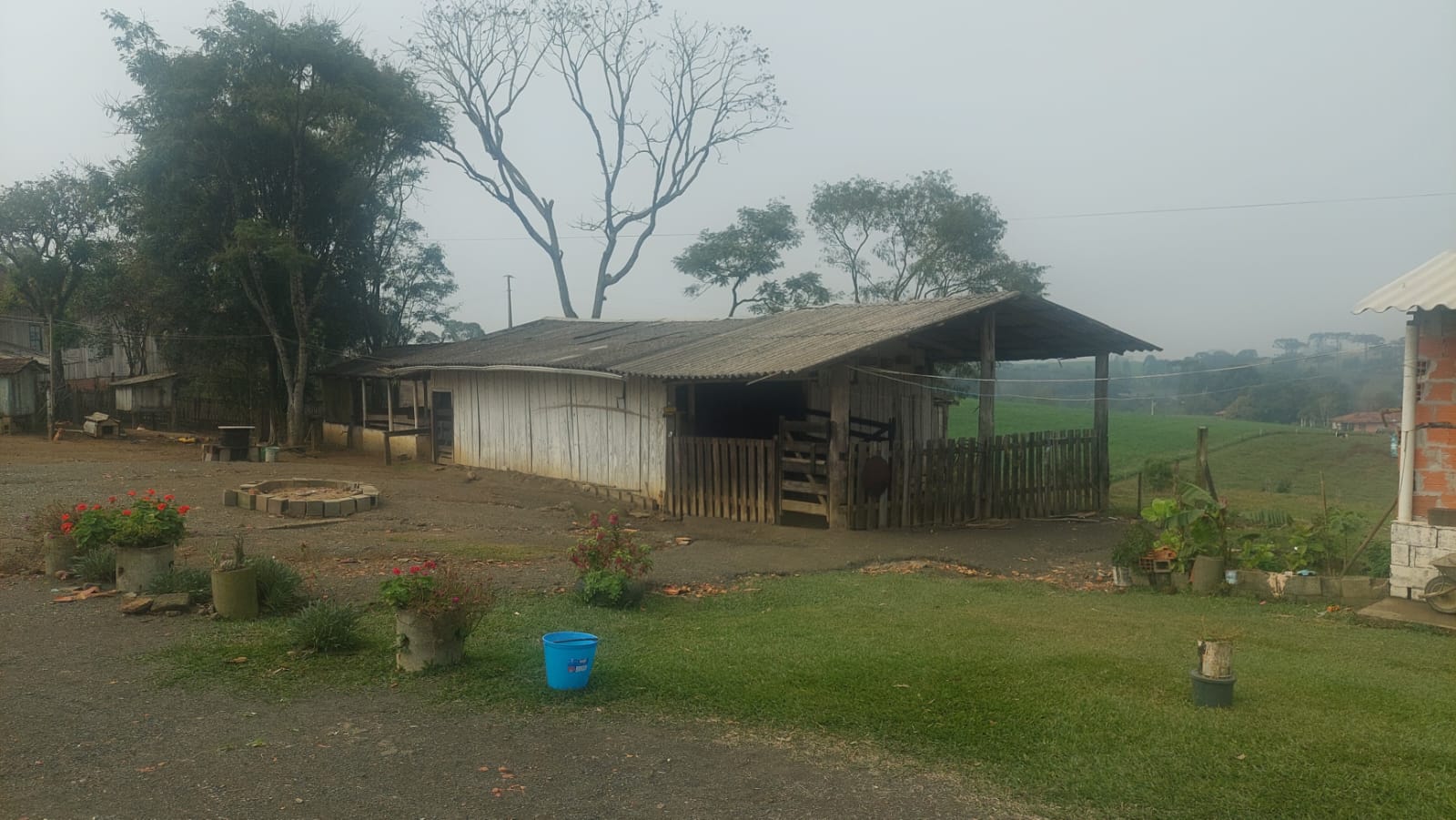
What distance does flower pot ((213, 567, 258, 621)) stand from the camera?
7664mm

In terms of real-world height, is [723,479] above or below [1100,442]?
below

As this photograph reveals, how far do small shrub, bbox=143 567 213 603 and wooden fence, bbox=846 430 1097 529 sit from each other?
8250 mm

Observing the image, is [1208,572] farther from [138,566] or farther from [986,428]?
[138,566]

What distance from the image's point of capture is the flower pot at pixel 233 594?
25.1ft

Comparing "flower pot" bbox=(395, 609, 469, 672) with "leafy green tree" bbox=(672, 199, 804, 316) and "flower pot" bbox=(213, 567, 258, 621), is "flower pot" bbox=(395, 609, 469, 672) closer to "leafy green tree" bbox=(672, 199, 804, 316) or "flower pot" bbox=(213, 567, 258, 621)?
"flower pot" bbox=(213, 567, 258, 621)

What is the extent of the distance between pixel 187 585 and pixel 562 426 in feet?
35.7

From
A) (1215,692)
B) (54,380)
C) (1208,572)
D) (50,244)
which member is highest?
(50,244)

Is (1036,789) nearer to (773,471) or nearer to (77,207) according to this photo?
(773,471)

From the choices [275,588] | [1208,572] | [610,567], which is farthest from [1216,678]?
[275,588]

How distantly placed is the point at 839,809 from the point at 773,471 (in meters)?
10.0

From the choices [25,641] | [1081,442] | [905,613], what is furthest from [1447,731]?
[1081,442]

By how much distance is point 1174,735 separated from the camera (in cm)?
499

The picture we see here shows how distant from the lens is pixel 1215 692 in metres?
5.40

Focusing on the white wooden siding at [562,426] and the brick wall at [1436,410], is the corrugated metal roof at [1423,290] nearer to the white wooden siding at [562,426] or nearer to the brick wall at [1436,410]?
the brick wall at [1436,410]
